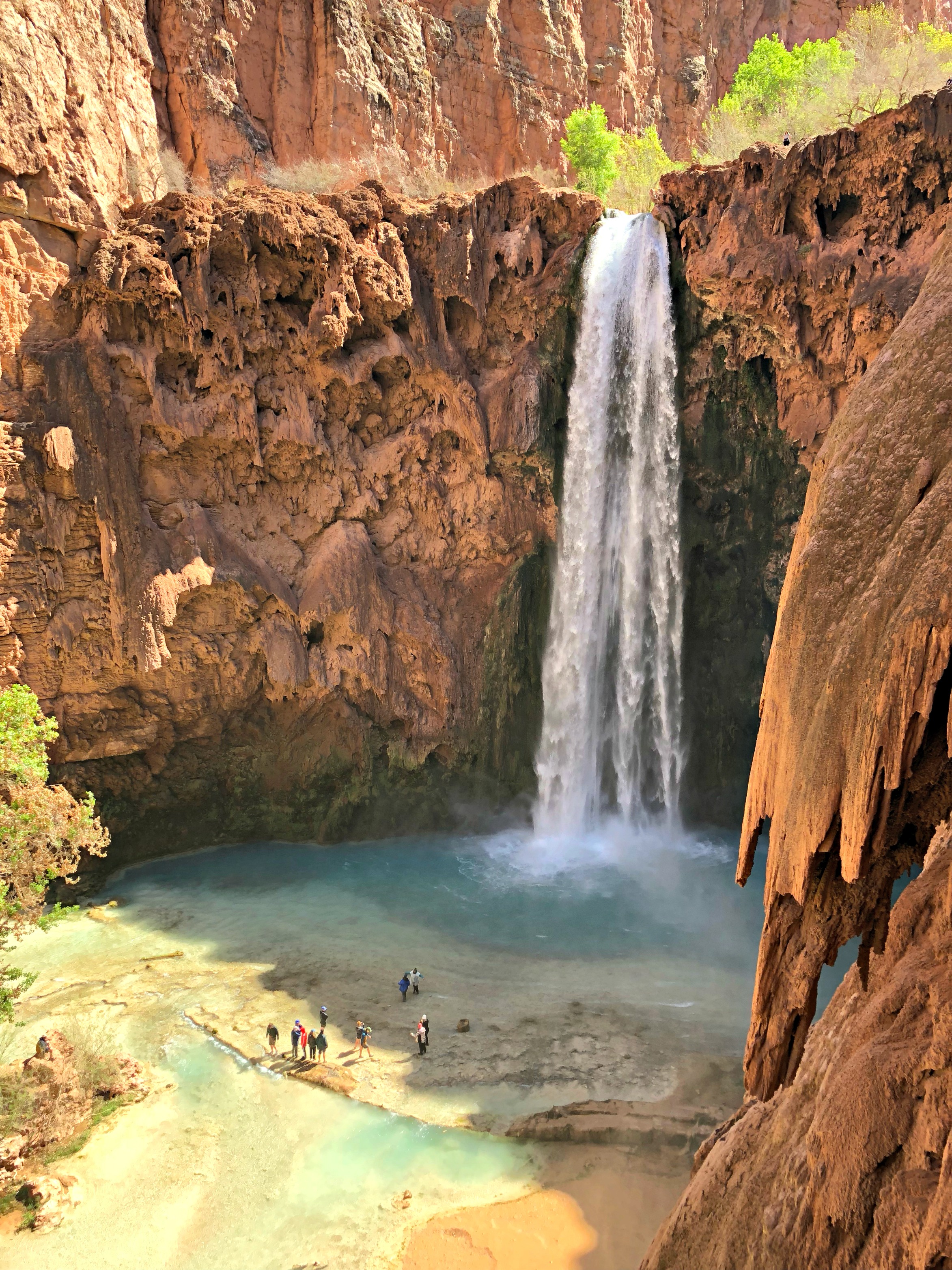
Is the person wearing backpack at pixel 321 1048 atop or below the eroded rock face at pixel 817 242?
below

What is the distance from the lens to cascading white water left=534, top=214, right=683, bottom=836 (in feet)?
76.4

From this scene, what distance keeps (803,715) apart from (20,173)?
21.8 m

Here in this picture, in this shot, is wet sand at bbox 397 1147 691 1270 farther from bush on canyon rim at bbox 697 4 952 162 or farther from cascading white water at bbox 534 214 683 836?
bush on canyon rim at bbox 697 4 952 162

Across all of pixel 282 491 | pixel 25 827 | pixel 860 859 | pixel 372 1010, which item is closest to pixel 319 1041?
pixel 372 1010

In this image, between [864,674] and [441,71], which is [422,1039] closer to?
[864,674]

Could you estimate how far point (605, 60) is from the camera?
36.3m

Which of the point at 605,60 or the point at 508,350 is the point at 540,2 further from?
the point at 508,350

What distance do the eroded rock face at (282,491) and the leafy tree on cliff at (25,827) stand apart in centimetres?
605

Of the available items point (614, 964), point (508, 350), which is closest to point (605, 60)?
point (508, 350)

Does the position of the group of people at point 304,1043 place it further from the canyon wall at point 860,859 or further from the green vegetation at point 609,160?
the green vegetation at point 609,160

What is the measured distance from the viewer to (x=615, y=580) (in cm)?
2430

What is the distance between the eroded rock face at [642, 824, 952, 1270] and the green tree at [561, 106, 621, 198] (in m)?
31.9

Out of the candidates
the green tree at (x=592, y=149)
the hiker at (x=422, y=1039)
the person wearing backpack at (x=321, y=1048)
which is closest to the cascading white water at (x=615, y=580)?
the green tree at (x=592, y=149)

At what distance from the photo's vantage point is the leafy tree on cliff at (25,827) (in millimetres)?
13570
